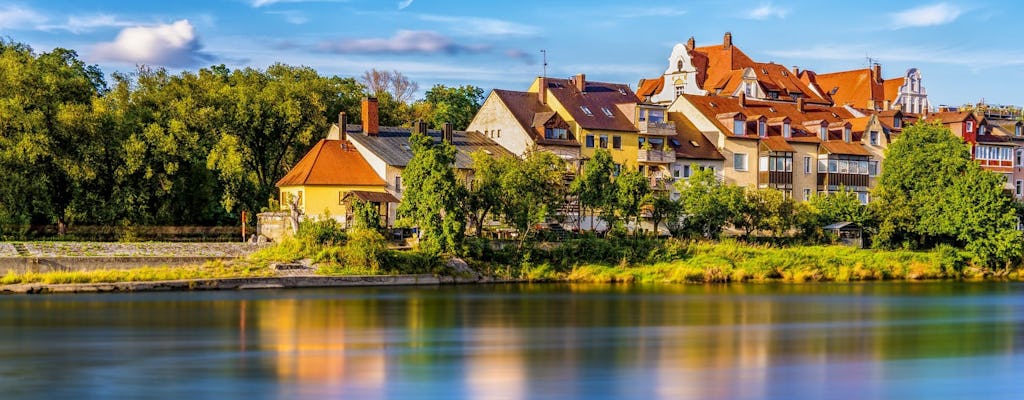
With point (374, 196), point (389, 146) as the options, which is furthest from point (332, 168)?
point (389, 146)

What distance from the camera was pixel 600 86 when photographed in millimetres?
85625

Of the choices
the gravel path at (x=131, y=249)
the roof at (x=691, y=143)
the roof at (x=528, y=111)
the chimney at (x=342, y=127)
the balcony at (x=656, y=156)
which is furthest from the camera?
the roof at (x=691, y=143)

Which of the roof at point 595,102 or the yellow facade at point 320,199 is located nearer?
the yellow facade at point 320,199

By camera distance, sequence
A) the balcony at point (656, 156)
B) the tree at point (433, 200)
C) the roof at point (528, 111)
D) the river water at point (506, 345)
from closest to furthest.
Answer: the river water at point (506, 345)
the tree at point (433, 200)
the roof at point (528, 111)
the balcony at point (656, 156)

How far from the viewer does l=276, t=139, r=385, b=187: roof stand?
222ft

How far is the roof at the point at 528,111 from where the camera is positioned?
7656 centimetres

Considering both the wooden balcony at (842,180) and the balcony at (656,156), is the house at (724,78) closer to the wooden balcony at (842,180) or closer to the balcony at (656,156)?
the wooden balcony at (842,180)

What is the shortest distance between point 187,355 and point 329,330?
6615mm

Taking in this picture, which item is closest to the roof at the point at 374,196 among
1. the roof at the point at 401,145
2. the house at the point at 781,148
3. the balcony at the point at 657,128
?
the roof at the point at 401,145

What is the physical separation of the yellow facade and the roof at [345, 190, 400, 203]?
1.75ft

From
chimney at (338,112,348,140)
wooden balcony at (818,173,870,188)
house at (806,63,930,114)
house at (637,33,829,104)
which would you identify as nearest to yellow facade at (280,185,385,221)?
chimney at (338,112,348,140)

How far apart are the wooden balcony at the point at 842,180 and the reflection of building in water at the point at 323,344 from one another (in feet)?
143

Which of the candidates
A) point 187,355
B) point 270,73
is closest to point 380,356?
point 187,355

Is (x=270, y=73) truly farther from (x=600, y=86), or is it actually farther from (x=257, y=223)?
(x=600, y=86)
